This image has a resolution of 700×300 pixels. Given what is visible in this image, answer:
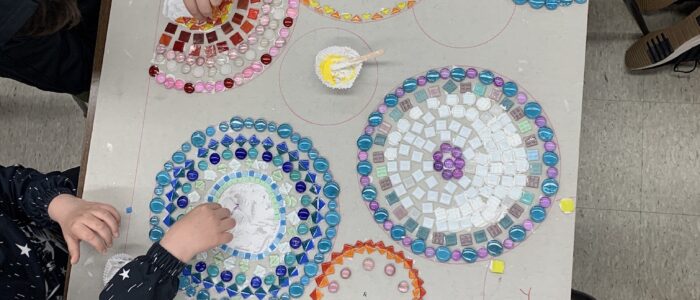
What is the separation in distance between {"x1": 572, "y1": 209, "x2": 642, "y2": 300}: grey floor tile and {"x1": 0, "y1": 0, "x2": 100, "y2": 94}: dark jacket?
1232 mm

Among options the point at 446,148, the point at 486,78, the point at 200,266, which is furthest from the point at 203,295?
the point at 486,78

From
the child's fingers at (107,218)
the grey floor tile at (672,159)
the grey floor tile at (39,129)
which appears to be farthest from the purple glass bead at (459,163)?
the grey floor tile at (39,129)

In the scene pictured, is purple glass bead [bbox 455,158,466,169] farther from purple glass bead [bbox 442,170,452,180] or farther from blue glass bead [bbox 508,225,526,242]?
blue glass bead [bbox 508,225,526,242]

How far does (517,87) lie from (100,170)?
2.35 ft

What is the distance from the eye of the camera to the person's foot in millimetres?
1254

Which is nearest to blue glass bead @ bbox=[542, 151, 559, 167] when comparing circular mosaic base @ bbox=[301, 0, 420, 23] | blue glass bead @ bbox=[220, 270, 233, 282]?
circular mosaic base @ bbox=[301, 0, 420, 23]

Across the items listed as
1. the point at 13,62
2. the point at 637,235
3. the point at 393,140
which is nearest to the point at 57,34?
the point at 13,62

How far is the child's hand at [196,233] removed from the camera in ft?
2.97

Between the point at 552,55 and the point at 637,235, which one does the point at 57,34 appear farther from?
the point at 637,235

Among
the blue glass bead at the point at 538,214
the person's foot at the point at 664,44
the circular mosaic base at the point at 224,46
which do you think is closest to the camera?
the blue glass bead at the point at 538,214

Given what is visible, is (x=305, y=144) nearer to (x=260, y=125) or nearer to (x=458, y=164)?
(x=260, y=125)

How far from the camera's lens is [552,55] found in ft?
3.03

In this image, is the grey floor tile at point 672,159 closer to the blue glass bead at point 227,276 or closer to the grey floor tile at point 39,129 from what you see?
the blue glass bead at point 227,276

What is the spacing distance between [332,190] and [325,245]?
0.09 m
